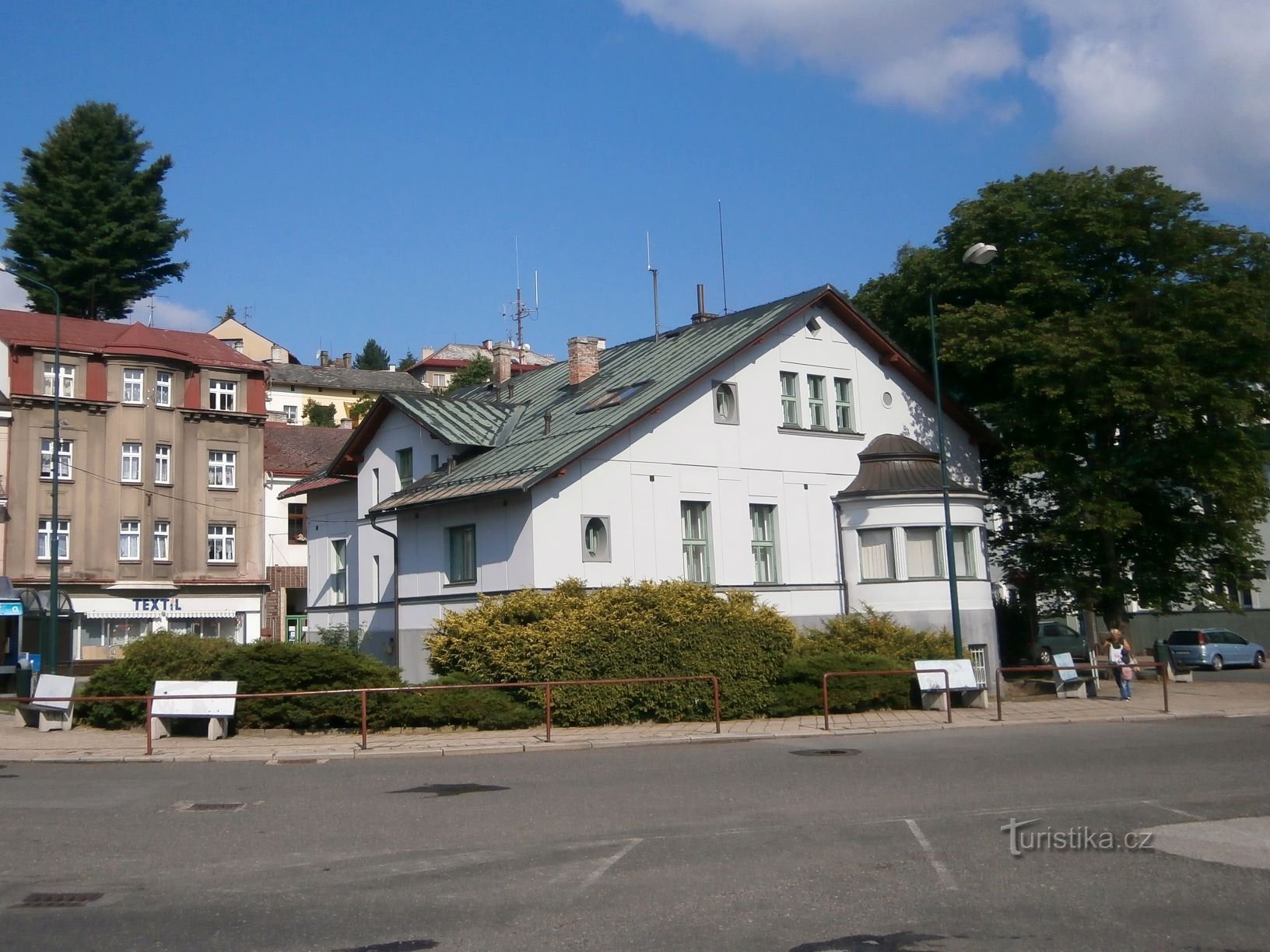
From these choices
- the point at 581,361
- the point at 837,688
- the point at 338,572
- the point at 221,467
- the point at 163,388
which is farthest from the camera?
the point at 221,467

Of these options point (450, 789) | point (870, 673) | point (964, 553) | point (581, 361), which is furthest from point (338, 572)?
point (450, 789)

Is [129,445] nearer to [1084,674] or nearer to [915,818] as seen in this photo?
[1084,674]

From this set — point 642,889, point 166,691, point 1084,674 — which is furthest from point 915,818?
point 1084,674

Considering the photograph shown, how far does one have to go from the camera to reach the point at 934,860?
955cm

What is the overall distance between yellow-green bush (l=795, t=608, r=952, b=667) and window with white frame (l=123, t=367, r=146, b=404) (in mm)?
→ 34437

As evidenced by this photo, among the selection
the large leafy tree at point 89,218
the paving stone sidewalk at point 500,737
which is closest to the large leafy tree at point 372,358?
the large leafy tree at point 89,218

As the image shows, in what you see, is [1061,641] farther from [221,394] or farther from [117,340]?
[117,340]

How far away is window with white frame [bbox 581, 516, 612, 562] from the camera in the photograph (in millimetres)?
26938

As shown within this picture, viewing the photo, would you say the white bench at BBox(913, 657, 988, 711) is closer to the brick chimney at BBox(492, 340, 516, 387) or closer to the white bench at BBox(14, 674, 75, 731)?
the white bench at BBox(14, 674, 75, 731)

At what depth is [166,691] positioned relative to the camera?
67.4ft

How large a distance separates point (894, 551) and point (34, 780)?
2037 cm

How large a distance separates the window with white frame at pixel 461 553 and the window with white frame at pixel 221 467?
28872mm

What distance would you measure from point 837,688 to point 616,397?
10150 mm

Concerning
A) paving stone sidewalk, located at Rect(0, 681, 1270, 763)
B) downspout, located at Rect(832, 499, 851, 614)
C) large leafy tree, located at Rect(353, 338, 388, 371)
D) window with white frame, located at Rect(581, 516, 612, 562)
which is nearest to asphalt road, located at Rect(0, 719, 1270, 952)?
paving stone sidewalk, located at Rect(0, 681, 1270, 763)
